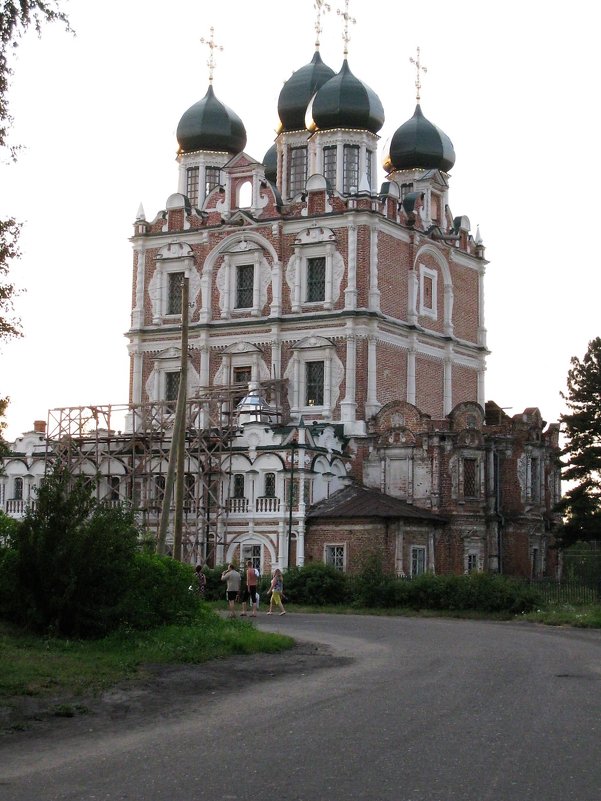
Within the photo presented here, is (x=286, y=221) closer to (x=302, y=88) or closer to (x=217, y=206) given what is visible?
(x=217, y=206)

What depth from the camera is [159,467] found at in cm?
5278

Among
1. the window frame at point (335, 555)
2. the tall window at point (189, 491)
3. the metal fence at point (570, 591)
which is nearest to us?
the metal fence at point (570, 591)

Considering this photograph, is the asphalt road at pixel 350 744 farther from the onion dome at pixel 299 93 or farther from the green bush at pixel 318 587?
the onion dome at pixel 299 93

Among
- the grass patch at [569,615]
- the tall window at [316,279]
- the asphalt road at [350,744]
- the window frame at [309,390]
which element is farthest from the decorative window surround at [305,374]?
the asphalt road at [350,744]

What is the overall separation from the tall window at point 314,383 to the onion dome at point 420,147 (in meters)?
11.5

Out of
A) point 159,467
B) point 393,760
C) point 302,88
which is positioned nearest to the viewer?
point 393,760

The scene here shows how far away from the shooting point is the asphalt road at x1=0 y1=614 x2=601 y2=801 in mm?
11336

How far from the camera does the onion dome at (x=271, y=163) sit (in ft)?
215

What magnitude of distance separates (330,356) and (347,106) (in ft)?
34.4

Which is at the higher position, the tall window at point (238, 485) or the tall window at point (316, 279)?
the tall window at point (316, 279)

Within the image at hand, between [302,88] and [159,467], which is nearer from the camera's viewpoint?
[159,467]

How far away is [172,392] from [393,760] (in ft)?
155

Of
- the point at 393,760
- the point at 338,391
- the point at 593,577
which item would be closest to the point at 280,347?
the point at 338,391

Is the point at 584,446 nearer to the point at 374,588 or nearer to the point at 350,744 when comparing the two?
the point at 374,588
